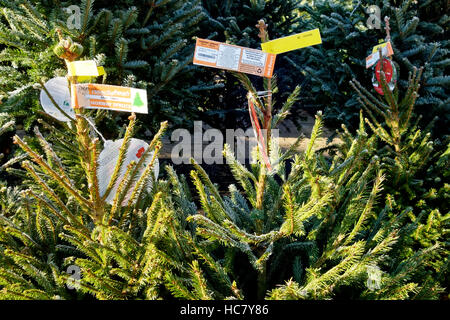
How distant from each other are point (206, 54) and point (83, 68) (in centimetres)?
56

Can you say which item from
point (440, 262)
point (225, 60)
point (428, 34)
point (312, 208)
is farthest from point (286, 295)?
point (428, 34)

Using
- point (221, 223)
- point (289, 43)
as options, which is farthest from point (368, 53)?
point (221, 223)

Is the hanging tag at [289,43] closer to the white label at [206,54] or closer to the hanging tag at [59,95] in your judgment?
the white label at [206,54]

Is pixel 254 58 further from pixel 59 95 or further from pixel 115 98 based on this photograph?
pixel 59 95

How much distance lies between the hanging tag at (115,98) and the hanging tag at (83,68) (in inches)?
3.2

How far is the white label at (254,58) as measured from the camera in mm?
1850

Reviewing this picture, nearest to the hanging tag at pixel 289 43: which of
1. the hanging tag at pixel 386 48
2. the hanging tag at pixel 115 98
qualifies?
the hanging tag at pixel 115 98

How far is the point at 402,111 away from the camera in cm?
307

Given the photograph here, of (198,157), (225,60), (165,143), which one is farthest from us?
(165,143)

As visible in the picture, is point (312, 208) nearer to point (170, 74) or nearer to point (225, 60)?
point (225, 60)
